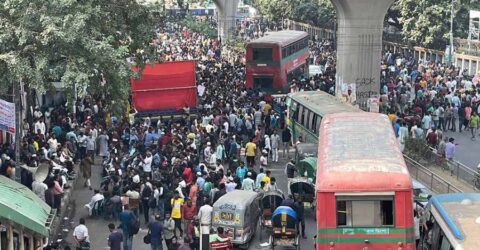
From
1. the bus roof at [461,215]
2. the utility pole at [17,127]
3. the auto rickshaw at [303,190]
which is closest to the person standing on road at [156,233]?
the auto rickshaw at [303,190]

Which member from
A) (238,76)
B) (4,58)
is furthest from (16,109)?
(238,76)

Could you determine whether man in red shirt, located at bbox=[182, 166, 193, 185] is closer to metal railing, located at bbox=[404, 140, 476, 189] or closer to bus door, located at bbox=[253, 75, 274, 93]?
metal railing, located at bbox=[404, 140, 476, 189]

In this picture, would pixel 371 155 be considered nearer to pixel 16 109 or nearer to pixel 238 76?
pixel 16 109

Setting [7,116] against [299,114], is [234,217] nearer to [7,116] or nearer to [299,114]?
[7,116]

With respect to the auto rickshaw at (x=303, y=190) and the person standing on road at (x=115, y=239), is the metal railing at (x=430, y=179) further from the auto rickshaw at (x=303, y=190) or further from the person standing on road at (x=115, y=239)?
the person standing on road at (x=115, y=239)

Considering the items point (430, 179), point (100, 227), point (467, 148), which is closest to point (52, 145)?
point (100, 227)

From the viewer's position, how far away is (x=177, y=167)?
2030 centimetres

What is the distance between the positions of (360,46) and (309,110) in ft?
31.6

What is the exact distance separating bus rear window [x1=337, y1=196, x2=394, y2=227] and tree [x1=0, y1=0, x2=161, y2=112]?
685 cm

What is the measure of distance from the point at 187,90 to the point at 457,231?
759 inches

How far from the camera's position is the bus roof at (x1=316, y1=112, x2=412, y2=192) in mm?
13539

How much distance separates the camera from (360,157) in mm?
14547

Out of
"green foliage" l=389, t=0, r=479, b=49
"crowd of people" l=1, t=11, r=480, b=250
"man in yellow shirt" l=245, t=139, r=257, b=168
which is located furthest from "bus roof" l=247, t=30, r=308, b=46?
"man in yellow shirt" l=245, t=139, r=257, b=168

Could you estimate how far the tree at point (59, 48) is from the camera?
58.7 feet
